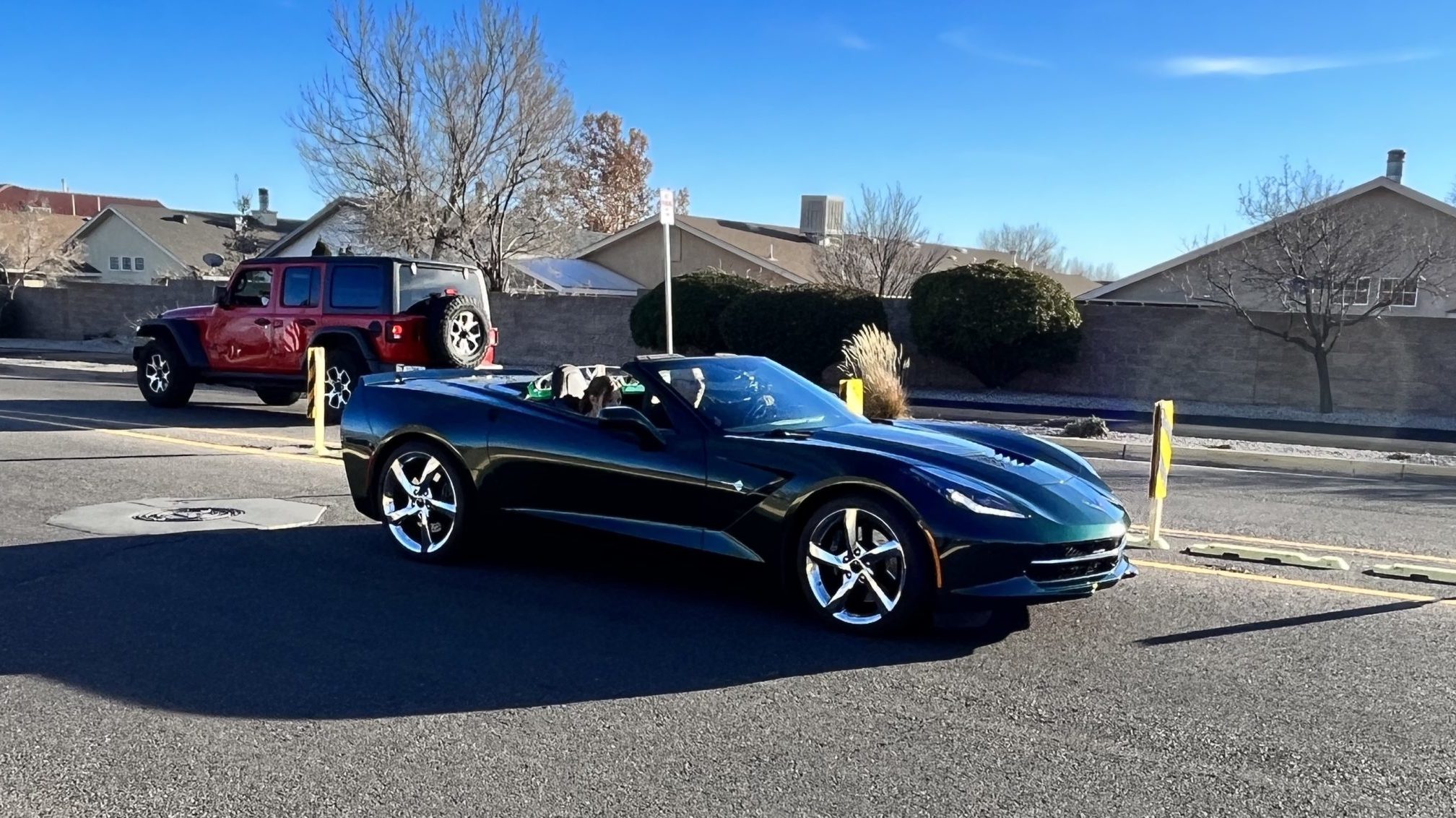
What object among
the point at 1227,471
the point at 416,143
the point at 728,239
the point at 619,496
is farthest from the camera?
the point at 728,239

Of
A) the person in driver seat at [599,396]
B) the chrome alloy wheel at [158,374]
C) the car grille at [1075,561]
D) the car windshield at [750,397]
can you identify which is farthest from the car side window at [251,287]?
the car grille at [1075,561]

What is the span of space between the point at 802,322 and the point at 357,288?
9.41 meters

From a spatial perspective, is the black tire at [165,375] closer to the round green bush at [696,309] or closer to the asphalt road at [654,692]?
the asphalt road at [654,692]

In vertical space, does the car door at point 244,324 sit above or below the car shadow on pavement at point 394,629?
above

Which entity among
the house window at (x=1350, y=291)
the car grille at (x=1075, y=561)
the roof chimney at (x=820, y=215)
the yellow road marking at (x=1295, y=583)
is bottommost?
the yellow road marking at (x=1295, y=583)

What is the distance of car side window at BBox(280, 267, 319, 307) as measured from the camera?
13.6 m

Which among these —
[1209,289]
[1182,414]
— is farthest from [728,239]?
[1182,414]

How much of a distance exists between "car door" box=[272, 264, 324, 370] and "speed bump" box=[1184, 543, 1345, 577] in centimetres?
1030

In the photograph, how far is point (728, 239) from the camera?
36.3 metres

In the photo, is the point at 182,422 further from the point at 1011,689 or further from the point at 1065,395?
the point at 1065,395

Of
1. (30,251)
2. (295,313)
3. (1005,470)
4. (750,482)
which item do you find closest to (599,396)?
(750,482)

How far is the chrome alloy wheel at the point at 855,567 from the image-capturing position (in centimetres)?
511

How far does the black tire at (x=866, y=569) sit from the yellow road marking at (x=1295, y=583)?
7.12 feet

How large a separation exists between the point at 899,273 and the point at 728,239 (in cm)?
764
